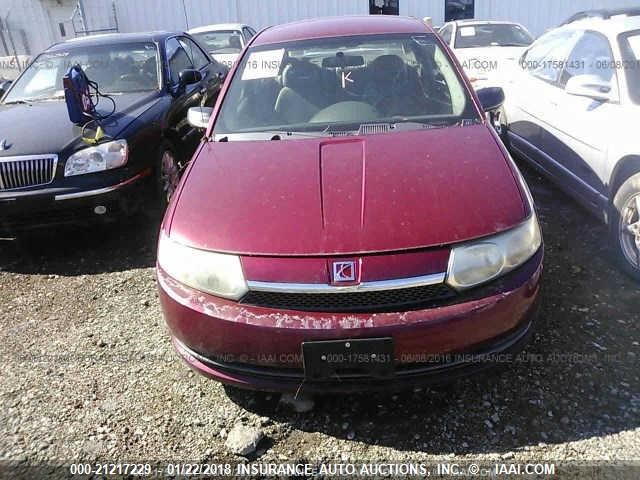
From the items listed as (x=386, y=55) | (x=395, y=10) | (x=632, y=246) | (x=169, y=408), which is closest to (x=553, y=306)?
(x=632, y=246)

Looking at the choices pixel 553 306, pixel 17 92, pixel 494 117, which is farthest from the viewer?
pixel 494 117

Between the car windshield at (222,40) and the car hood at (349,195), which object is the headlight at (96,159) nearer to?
the car hood at (349,195)

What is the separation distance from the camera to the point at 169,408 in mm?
2357

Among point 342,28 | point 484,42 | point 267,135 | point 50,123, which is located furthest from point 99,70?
point 484,42

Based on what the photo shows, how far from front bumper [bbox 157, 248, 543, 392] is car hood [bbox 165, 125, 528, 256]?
24 cm

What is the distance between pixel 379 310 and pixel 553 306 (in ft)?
4.90

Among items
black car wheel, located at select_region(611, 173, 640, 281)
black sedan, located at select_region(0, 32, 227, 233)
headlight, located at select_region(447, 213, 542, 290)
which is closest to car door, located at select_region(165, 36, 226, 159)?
black sedan, located at select_region(0, 32, 227, 233)

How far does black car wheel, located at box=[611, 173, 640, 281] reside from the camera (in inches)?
118

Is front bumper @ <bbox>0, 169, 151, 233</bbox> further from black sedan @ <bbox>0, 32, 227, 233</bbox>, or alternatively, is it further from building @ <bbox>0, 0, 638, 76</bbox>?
building @ <bbox>0, 0, 638, 76</bbox>

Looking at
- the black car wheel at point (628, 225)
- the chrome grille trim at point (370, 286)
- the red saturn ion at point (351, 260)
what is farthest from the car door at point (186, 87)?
the black car wheel at point (628, 225)

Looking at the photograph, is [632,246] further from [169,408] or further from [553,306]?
[169,408]

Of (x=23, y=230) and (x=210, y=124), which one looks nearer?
(x=210, y=124)

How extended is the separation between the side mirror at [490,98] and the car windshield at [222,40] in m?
8.01

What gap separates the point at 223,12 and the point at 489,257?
52.7 ft
